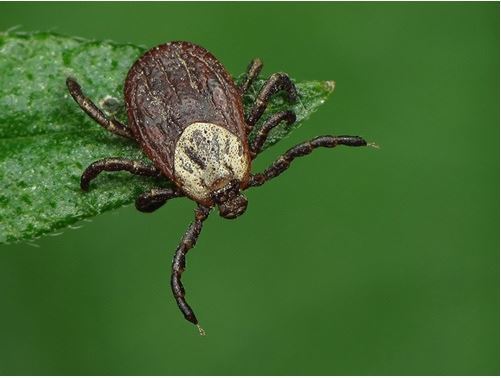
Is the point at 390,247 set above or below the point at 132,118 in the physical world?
below

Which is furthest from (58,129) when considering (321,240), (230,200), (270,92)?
(321,240)

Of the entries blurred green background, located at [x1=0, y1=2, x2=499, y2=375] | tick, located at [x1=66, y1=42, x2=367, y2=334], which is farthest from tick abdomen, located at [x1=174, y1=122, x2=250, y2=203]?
blurred green background, located at [x1=0, y1=2, x2=499, y2=375]

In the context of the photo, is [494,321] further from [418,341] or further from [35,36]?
[35,36]

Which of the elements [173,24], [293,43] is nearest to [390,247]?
[293,43]

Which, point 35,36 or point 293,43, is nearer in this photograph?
point 35,36

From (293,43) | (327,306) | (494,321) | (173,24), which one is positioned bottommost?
(494,321)

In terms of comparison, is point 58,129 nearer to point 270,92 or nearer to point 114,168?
point 114,168

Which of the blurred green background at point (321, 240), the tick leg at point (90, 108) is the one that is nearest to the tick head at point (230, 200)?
the tick leg at point (90, 108)

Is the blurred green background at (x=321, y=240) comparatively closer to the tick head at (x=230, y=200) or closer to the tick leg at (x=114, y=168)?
the tick head at (x=230, y=200)
